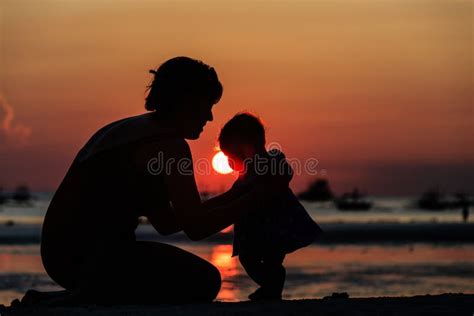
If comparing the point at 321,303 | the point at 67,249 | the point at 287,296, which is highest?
the point at 67,249

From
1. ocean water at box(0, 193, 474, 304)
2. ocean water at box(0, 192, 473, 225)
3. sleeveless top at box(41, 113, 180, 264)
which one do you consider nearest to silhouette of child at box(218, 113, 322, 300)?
sleeveless top at box(41, 113, 180, 264)

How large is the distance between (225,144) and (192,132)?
1.43m

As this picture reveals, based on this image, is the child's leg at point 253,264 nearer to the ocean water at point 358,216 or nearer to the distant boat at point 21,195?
the ocean water at point 358,216

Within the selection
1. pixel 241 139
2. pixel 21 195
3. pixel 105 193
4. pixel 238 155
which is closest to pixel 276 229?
pixel 238 155

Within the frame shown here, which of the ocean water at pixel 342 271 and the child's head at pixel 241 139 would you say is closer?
the child's head at pixel 241 139

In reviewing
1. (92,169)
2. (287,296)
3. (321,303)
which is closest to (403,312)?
(321,303)

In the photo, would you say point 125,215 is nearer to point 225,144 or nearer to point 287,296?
point 225,144

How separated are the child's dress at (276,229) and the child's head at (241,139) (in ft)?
0.76

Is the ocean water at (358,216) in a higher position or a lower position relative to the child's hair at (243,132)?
lower

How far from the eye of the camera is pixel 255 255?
639 cm

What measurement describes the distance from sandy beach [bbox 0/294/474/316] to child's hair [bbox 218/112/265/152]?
1463mm

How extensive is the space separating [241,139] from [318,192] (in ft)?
397

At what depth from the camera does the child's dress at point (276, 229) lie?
6323mm

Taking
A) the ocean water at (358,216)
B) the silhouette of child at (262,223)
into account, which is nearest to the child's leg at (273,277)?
the silhouette of child at (262,223)
